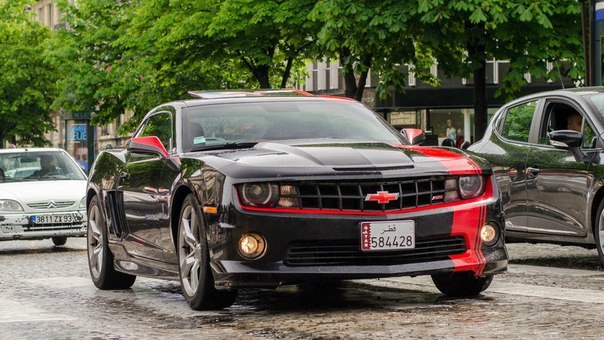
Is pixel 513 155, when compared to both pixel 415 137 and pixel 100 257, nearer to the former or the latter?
pixel 415 137

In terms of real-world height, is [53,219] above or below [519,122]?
below

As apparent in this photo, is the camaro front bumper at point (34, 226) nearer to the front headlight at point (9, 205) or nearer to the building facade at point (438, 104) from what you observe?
the front headlight at point (9, 205)

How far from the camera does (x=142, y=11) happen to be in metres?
44.8

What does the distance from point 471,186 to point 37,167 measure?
566 inches

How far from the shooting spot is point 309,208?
9.23 meters

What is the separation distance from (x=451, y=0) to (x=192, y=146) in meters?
18.0

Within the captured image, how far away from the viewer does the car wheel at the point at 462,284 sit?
1018 centimetres

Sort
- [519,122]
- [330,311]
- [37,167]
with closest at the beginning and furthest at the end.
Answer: [330,311], [519,122], [37,167]

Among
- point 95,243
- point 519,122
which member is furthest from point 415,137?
point 519,122

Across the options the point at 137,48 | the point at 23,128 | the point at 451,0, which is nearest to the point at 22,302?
the point at 451,0

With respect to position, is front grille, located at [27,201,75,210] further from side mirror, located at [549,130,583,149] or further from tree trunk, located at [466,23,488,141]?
tree trunk, located at [466,23,488,141]

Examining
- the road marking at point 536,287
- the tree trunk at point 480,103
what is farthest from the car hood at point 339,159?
the tree trunk at point 480,103

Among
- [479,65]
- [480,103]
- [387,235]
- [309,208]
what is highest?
[479,65]

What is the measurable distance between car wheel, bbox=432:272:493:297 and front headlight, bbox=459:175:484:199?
0.59 meters
